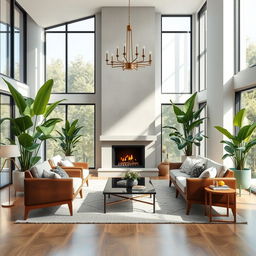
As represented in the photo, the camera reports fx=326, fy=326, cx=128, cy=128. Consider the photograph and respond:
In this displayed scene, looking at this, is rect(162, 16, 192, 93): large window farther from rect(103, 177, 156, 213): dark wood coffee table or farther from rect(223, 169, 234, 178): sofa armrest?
rect(223, 169, 234, 178): sofa armrest

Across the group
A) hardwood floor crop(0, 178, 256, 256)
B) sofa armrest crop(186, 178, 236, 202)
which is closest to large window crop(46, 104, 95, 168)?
hardwood floor crop(0, 178, 256, 256)

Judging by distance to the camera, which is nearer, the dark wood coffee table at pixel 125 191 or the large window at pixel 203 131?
the dark wood coffee table at pixel 125 191

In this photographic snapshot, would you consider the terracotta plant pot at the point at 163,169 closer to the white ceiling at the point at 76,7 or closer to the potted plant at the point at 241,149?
the potted plant at the point at 241,149

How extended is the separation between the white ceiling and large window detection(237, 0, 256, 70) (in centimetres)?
230

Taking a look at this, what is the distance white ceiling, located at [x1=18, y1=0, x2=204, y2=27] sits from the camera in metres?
8.63

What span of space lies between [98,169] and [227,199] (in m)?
5.06

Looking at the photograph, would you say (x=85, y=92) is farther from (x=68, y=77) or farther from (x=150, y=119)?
(x=150, y=119)

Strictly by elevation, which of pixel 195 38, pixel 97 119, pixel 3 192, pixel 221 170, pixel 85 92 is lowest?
pixel 3 192

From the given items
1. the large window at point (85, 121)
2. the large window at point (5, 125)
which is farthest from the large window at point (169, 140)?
the large window at point (5, 125)

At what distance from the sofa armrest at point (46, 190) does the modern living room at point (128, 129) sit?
0.02m

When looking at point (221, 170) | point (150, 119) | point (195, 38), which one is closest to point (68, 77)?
point (150, 119)

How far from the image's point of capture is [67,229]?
454cm

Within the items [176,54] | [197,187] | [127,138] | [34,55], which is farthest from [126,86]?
[197,187]

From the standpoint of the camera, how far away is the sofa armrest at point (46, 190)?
5094 millimetres
